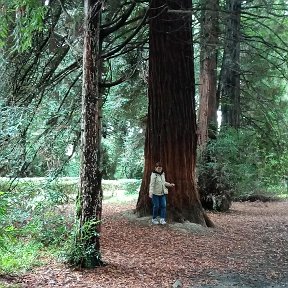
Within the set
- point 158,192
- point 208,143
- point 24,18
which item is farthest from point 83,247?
point 208,143

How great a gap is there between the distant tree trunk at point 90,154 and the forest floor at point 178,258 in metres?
0.40

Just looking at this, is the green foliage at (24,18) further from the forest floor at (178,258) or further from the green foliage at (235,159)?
the green foliage at (235,159)

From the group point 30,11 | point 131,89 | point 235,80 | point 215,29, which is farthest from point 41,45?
point 235,80

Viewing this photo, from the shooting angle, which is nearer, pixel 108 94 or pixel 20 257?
pixel 20 257

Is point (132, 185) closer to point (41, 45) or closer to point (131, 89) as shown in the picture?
point (131, 89)

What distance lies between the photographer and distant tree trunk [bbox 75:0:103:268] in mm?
7352

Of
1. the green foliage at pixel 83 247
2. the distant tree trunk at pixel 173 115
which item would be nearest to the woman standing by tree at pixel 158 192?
the distant tree trunk at pixel 173 115

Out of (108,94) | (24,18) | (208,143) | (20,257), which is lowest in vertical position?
(20,257)

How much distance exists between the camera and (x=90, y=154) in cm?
735

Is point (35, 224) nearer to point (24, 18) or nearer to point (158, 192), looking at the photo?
point (24, 18)

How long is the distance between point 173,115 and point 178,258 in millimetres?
4355

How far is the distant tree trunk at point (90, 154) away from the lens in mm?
7352

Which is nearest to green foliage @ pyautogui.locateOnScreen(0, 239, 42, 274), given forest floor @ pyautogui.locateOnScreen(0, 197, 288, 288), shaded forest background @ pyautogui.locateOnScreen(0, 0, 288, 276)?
forest floor @ pyautogui.locateOnScreen(0, 197, 288, 288)

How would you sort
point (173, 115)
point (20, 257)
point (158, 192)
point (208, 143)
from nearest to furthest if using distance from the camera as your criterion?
point (20, 257) → point (158, 192) → point (173, 115) → point (208, 143)
